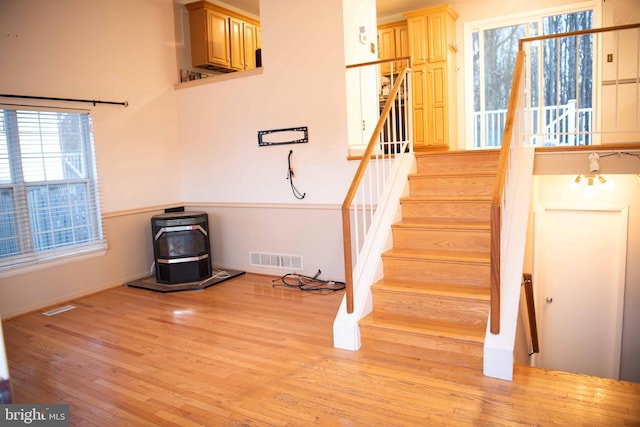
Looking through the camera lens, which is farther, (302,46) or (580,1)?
(580,1)

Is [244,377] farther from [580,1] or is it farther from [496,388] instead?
[580,1]

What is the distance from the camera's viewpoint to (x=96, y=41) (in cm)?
511

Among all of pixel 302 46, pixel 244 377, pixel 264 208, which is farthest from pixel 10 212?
pixel 302 46

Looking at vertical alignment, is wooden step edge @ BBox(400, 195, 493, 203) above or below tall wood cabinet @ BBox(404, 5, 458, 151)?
below

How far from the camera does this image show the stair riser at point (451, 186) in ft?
13.3

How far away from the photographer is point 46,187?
4652 millimetres

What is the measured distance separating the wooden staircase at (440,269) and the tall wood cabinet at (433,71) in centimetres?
227

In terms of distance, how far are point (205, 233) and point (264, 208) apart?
2.37 ft

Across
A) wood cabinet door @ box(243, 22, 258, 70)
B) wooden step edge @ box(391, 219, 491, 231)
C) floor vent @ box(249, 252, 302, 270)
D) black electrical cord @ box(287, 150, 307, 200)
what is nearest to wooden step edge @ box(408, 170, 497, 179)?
wooden step edge @ box(391, 219, 491, 231)

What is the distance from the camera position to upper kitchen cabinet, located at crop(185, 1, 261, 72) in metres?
6.18

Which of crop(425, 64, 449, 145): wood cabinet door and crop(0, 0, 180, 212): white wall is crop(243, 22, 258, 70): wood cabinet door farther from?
crop(425, 64, 449, 145): wood cabinet door

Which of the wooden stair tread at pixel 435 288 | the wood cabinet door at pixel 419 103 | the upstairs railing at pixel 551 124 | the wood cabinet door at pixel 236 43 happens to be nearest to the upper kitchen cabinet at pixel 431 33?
the wood cabinet door at pixel 419 103

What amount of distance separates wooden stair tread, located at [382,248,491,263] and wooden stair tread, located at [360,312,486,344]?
1.51 ft

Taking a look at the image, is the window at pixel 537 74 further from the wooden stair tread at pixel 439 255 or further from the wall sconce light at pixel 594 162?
the wooden stair tread at pixel 439 255
